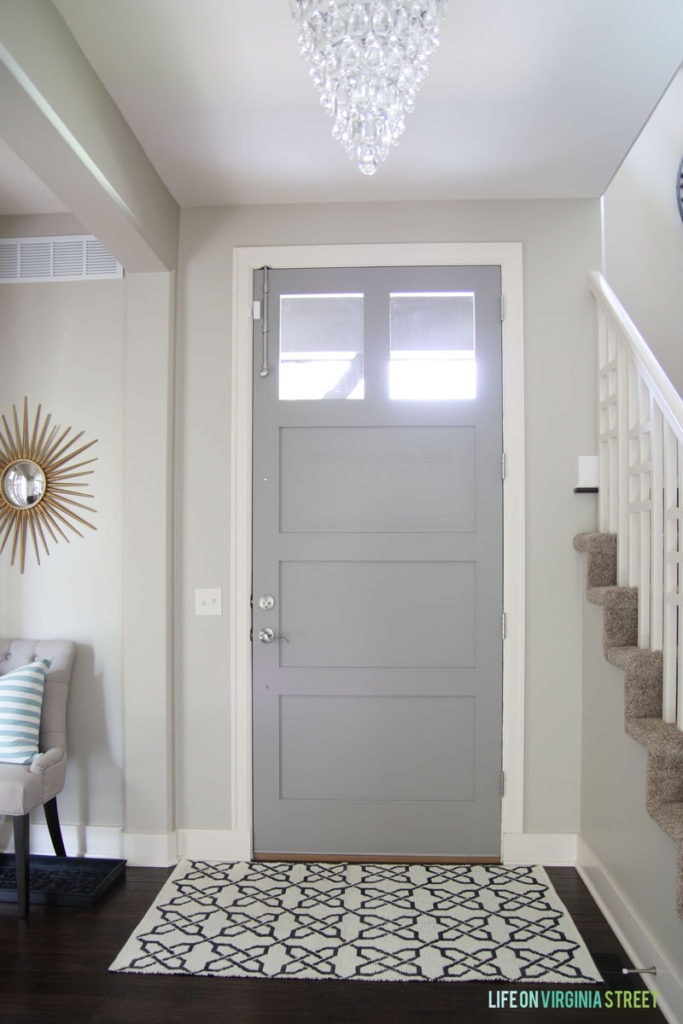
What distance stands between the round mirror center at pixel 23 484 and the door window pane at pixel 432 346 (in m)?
1.61

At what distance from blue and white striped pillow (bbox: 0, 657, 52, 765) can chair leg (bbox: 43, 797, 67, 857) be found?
0.99 feet

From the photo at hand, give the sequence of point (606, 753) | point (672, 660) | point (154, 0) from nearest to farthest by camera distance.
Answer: point (154, 0)
point (672, 660)
point (606, 753)

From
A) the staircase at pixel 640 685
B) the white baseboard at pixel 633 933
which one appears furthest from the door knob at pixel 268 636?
the white baseboard at pixel 633 933

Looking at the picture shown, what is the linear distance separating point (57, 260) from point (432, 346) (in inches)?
68.1

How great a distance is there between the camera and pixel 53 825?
2914 mm

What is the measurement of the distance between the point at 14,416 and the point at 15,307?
495 millimetres

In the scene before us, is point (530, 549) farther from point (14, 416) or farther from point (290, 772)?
point (14, 416)

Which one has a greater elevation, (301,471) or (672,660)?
(301,471)

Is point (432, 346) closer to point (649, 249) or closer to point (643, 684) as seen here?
point (649, 249)

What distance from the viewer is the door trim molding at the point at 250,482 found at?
2957 millimetres

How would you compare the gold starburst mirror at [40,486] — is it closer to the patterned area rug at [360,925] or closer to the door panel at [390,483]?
the door panel at [390,483]

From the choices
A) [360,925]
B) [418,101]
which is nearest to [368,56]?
[418,101]

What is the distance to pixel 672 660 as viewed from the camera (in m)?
2.07

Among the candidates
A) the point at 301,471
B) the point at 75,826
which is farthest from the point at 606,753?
the point at 75,826
